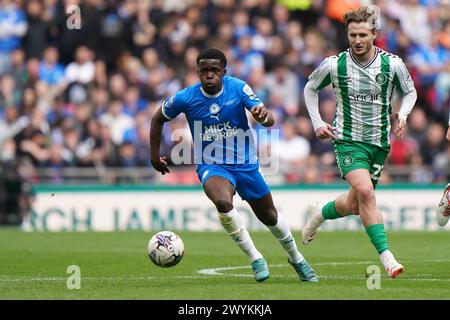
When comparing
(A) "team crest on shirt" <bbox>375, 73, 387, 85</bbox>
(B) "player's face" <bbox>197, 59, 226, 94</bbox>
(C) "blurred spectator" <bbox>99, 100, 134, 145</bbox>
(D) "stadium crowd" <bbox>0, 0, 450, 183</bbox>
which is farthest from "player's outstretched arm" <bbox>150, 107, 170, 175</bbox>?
(C) "blurred spectator" <bbox>99, 100, 134, 145</bbox>

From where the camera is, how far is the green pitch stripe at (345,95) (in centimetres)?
1196

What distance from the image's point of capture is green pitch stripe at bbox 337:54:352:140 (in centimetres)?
1196

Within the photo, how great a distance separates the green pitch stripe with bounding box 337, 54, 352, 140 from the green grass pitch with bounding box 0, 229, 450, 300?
4.99 feet

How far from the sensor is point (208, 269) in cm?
1330

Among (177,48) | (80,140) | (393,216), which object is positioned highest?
(177,48)

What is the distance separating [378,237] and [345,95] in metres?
1.60

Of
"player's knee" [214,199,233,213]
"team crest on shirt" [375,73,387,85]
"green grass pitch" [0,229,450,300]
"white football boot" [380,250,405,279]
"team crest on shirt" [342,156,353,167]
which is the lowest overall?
"green grass pitch" [0,229,450,300]

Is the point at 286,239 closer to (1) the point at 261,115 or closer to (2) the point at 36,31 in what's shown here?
(1) the point at 261,115

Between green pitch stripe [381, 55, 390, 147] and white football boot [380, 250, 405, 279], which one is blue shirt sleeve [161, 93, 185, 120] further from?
white football boot [380, 250, 405, 279]

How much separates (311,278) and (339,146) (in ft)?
4.90

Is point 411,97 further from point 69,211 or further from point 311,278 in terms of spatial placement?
point 69,211

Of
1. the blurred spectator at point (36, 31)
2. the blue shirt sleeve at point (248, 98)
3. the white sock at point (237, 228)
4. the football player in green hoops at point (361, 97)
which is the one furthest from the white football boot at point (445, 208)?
the blurred spectator at point (36, 31)

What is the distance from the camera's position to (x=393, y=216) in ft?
75.1
